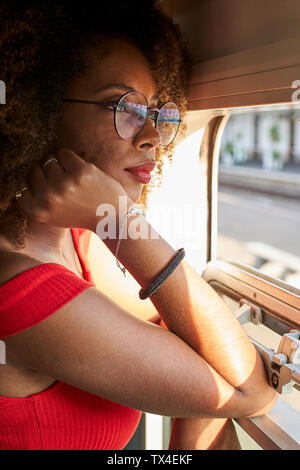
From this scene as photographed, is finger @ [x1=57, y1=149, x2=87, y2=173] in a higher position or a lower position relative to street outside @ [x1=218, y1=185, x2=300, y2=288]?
higher

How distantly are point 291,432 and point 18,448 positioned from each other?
2.31 feet

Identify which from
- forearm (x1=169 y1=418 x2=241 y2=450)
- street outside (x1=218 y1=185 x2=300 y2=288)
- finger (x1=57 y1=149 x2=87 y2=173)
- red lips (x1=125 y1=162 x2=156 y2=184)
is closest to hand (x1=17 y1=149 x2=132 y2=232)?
finger (x1=57 y1=149 x2=87 y2=173)

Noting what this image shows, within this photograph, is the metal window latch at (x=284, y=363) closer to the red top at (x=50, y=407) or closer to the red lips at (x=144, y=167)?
the red top at (x=50, y=407)

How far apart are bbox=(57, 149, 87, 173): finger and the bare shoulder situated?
0.80 ft

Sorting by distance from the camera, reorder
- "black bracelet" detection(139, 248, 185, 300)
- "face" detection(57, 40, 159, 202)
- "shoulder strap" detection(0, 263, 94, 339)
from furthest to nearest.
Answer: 1. "face" detection(57, 40, 159, 202)
2. "black bracelet" detection(139, 248, 185, 300)
3. "shoulder strap" detection(0, 263, 94, 339)

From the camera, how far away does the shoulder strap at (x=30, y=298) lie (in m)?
1.01

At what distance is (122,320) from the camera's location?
106 centimetres

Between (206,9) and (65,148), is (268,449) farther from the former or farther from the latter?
(206,9)

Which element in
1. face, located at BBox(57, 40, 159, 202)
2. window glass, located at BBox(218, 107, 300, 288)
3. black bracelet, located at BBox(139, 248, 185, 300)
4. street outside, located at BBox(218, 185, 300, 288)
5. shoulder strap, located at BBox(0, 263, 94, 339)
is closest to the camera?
shoulder strap, located at BBox(0, 263, 94, 339)

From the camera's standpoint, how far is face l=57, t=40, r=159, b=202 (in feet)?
4.02

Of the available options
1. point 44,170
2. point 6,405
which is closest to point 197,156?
point 44,170

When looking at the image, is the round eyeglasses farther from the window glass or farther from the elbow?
the window glass

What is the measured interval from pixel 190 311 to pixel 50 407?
0.43 metres

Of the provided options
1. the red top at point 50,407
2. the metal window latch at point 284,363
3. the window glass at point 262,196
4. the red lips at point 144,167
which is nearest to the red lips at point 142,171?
the red lips at point 144,167
